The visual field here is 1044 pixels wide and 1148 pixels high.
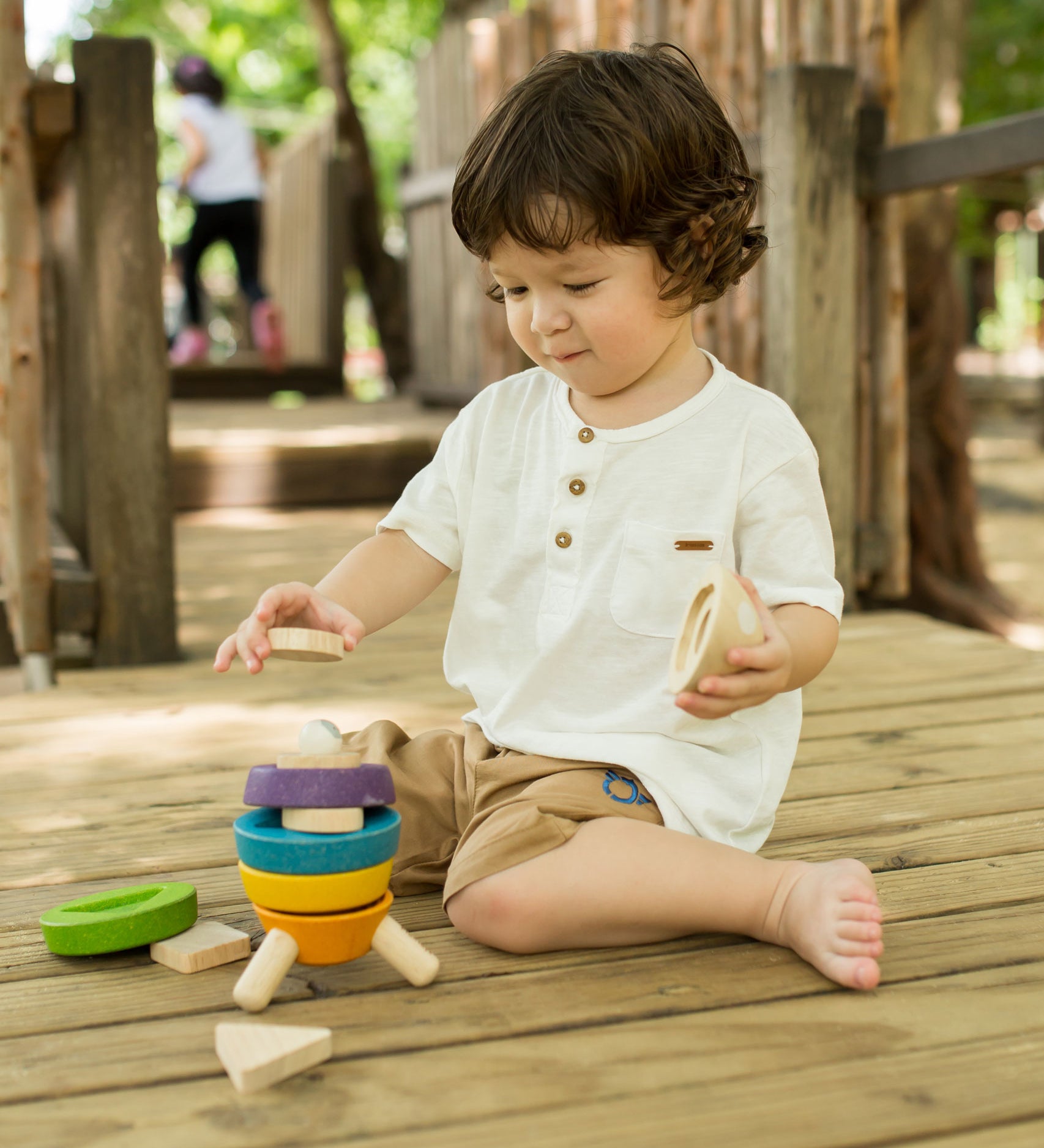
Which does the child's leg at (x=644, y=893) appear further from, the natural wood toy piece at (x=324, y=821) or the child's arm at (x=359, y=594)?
the child's arm at (x=359, y=594)

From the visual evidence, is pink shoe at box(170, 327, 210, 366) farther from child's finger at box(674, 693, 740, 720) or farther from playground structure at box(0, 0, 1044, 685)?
child's finger at box(674, 693, 740, 720)

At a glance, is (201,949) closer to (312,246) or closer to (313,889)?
(313,889)

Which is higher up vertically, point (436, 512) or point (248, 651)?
point (436, 512)

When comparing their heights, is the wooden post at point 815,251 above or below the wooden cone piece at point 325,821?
above

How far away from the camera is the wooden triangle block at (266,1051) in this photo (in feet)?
3.92

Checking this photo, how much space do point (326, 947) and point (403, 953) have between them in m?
0.08

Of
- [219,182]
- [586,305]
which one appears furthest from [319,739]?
[219,182]

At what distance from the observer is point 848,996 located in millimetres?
1376

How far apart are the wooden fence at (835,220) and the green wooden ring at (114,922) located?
7.37ft

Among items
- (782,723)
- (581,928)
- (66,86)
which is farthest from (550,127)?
(66,86)

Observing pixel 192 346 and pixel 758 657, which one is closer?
pixel 758 657

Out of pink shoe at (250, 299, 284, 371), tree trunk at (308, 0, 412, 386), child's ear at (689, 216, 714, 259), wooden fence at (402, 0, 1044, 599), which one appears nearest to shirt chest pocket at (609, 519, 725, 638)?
child's ear at (689, 216, 714, 259)

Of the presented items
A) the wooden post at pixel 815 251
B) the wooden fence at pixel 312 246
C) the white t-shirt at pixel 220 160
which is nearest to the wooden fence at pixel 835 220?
the wooden post at pixel 815 251

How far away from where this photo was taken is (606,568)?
1655mm
